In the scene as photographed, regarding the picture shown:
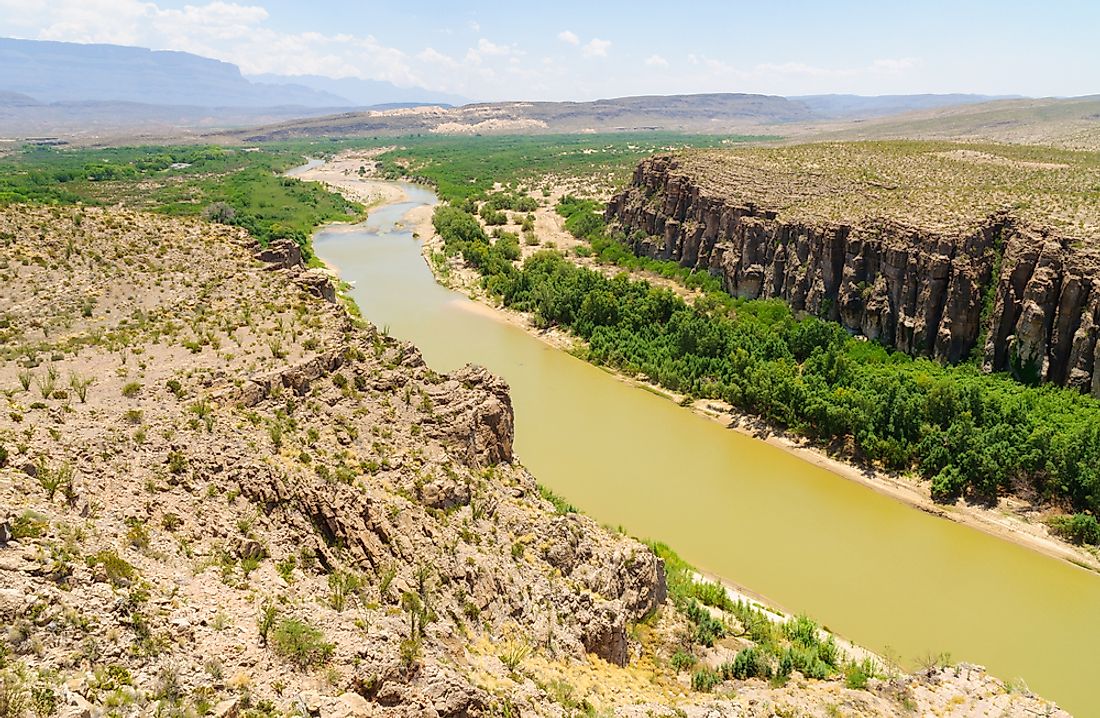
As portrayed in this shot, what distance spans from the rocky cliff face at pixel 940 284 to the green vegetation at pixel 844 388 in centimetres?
130

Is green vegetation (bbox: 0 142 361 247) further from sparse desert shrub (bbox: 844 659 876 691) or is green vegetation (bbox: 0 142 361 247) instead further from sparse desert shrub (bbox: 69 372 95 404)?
sparse desert shrub (bbox: 844 659 876 691)

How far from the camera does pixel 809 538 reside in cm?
2767

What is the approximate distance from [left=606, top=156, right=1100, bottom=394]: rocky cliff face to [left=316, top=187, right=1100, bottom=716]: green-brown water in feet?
36.7

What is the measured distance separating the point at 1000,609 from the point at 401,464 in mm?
21114

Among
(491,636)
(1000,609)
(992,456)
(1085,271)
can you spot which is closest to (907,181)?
(1085,271)

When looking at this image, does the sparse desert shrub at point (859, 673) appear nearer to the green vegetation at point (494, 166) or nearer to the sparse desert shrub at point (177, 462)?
the sparse desert shrub at point (177, 462)

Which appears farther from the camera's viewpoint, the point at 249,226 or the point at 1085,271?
the point at 249,226

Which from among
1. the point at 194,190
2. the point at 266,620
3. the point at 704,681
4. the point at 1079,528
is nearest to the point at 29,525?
the point at 266,620

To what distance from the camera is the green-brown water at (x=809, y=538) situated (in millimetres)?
22719

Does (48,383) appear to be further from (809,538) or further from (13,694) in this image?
(809,538)

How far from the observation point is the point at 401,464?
18.2 meters

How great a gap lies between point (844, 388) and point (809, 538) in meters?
10.1

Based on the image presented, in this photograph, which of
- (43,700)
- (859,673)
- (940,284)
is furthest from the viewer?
(940,284)

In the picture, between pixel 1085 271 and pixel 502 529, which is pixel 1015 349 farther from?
pixel 502 529
